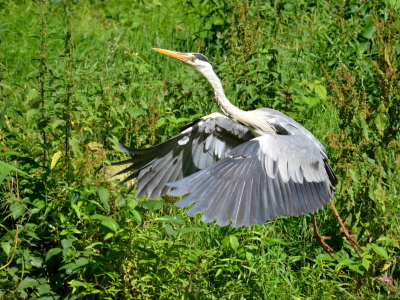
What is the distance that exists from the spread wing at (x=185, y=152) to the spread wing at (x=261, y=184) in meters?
0.71

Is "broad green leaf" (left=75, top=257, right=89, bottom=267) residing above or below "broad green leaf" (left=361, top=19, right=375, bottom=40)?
below

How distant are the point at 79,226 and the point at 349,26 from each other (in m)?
4.16

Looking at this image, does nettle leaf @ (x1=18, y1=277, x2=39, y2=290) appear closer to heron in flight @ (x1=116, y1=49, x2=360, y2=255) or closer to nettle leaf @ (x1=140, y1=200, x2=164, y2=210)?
nettle leaf @ (x1=140, y1=200, x2=164, y2=210)

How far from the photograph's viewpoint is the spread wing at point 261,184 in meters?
3.89

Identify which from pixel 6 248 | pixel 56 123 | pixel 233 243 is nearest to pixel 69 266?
pixel 6 248

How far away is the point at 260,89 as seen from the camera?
18.3ft

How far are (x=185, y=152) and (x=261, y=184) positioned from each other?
1271mm

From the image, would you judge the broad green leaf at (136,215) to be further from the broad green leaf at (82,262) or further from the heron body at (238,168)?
the broad green leaf at (82,262)

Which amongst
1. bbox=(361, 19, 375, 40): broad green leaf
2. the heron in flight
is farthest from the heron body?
bbox=(361, 19, 375, 40): broad green leaf

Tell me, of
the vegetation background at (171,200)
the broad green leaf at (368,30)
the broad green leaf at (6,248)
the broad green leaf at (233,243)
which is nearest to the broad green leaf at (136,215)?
the vegetation background at (171,200)

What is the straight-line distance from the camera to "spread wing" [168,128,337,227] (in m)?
3.89

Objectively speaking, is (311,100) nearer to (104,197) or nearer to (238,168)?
(238,168)

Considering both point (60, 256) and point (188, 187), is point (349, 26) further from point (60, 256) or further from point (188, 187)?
point (60, 256)

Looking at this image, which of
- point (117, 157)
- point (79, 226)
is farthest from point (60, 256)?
point (117, 157)
